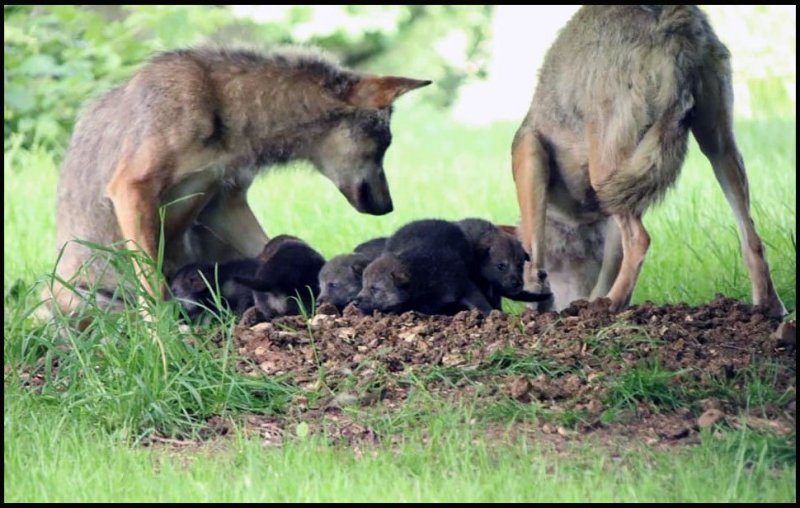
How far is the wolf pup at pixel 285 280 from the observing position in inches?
313

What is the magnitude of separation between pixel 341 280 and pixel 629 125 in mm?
1954

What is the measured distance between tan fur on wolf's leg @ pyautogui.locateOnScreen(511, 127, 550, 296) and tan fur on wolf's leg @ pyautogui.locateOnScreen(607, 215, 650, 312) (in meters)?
0.66

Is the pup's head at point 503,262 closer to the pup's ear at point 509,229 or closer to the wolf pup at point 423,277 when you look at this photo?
the wolf pup at point 423,277

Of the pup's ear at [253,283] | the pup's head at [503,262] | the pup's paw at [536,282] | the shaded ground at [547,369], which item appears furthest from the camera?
the pup's paw at [536,282]

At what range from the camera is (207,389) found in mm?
5996

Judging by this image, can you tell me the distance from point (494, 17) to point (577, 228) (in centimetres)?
1840

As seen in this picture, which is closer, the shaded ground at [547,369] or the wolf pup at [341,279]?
the shaded ground at [547,369]

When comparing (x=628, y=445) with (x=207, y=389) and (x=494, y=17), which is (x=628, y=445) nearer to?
(x=207, y=389)

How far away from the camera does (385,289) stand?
746 cm

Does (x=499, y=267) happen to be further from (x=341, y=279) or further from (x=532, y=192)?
(x=341, y=279)

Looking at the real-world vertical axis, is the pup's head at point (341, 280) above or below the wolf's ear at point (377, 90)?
below

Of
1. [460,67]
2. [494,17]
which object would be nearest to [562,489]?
[494,17]

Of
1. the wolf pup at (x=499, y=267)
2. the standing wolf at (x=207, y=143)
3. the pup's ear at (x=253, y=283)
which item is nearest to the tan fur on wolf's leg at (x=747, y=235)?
the wolf pup at (x=499, y=267)

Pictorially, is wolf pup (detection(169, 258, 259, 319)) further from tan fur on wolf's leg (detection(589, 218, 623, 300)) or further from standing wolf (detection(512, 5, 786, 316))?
tan fur on wolf's leg (detection(589, 218, 623, 300))
